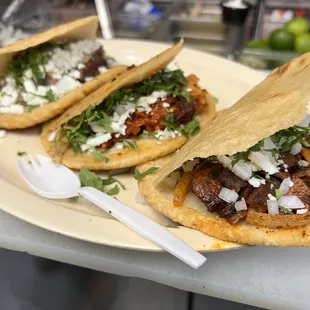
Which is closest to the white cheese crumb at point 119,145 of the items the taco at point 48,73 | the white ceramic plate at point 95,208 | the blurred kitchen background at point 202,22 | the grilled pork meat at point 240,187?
the white ceramic plate at point 95,208

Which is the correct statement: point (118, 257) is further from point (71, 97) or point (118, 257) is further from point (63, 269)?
point (71, 97)

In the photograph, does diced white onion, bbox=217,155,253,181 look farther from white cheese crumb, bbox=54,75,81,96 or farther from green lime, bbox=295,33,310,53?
green lime, bbox=295,33,310,53

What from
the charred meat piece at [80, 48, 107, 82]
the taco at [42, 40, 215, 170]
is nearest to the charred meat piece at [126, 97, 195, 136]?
the taco at [42, 40, 215, 170]

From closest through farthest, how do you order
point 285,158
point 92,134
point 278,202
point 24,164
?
point 278,202 < point 285,158 < point 24,164 < point 92,134

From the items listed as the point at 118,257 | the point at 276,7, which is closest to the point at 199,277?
the point at 118,257

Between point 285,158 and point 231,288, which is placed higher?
point 285,158

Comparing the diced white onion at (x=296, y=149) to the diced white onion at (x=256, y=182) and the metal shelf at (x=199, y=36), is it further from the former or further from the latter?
the metal shelf at (x=199, y=36)

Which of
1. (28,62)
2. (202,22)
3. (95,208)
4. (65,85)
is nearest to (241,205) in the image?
(95,208)
